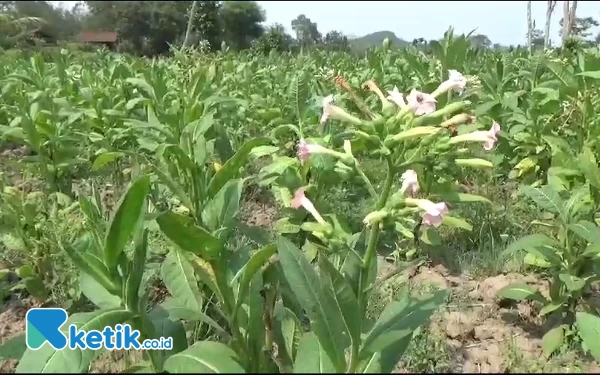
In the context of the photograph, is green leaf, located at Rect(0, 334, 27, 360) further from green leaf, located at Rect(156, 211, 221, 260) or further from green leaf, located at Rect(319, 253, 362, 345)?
green leaf, located at Rect(319, 253, 362, 345)

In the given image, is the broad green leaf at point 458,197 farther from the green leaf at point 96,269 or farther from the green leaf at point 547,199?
the green leaf at point 96,269

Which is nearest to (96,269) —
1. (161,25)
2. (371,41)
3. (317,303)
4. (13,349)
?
(13,349)

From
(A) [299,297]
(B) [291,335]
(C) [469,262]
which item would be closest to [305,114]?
(C) [469,262]

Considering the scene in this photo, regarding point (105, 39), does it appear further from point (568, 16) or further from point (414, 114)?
point (414, 114)

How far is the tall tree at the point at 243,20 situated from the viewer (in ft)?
133

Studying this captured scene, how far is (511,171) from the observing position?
4.66 m

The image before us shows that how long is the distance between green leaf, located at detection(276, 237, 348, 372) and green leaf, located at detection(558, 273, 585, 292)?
125 centimetres

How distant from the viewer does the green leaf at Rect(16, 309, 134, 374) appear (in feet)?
5.25

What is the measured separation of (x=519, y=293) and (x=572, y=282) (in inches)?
11.6

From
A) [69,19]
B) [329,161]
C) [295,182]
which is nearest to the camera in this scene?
[329,161]

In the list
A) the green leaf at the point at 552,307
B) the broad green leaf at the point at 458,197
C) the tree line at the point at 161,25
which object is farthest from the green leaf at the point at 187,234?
the tree line at the point at 161,25

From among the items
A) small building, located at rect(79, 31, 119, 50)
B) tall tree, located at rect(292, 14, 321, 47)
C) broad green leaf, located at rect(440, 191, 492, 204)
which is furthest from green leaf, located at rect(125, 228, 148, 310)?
tall tree, located at rect(292, 14, 321, 47)

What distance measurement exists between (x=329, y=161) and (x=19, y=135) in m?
2.56

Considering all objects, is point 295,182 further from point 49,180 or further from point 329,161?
point 49,180
